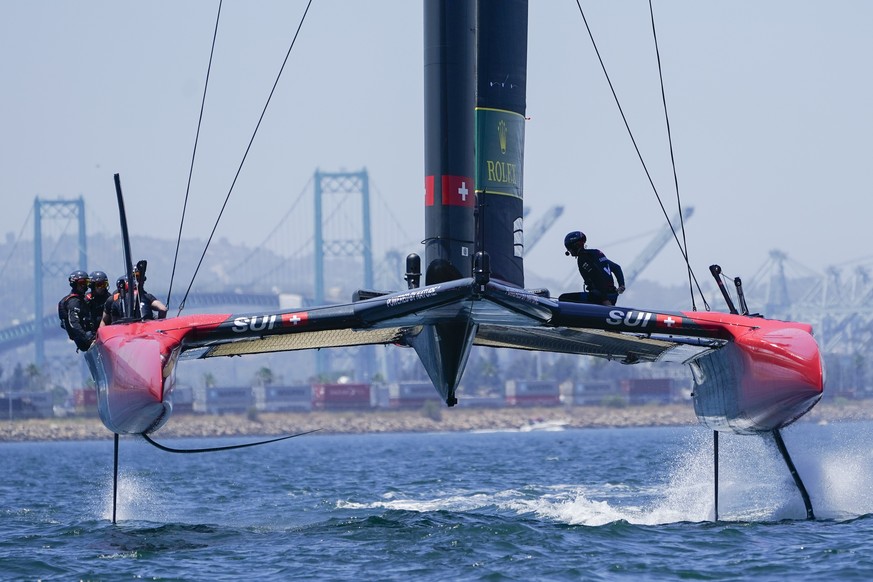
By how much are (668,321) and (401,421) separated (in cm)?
7071

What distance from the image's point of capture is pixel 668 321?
7164mm

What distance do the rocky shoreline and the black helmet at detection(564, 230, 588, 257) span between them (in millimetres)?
59992

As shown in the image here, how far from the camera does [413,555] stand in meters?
6.43

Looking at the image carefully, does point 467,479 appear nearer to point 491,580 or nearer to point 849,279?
point 491,580

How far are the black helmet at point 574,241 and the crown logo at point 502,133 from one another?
0.80m

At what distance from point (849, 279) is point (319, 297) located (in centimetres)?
6305

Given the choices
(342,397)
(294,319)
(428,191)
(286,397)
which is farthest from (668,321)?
(286,397)

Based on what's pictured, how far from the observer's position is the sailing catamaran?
23.1 ft

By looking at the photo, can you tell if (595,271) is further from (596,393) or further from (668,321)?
(596,393)

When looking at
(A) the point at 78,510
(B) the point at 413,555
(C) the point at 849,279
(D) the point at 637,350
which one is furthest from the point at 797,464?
(C) the point at 849,279

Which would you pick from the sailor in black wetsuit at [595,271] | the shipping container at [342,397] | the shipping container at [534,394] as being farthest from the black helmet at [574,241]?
the shipping container at [534,394]

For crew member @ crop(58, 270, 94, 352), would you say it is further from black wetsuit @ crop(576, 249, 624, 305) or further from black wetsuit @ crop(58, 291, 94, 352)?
black wetsuit @ crop(576, 249, 624, 305)

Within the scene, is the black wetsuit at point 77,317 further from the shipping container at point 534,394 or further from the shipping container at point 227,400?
the shipping container at point 534,394

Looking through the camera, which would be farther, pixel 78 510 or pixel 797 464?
pixel 78 510
